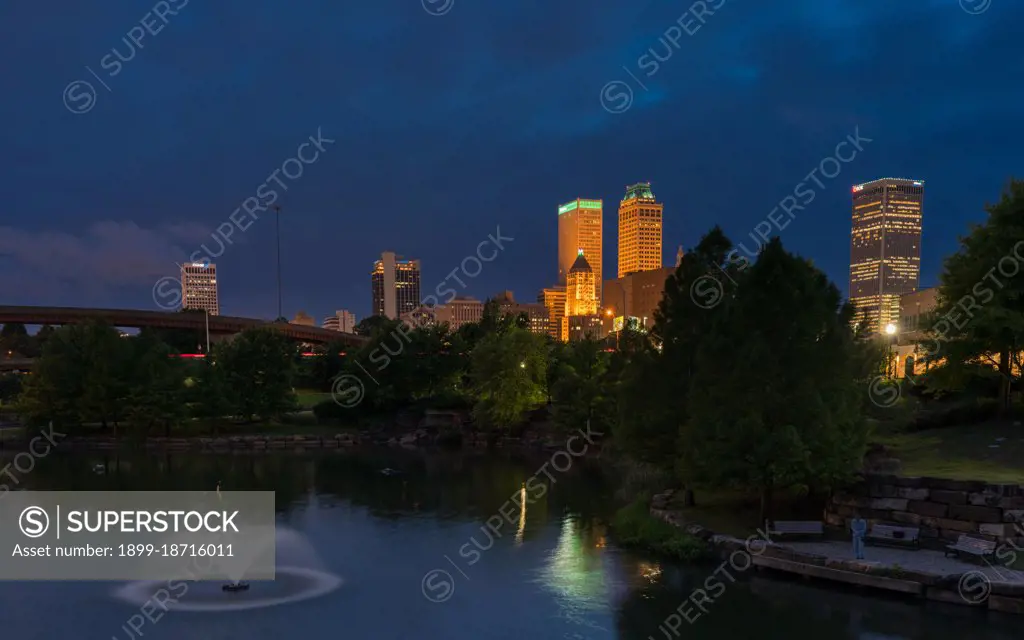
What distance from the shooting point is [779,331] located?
21.6 metres

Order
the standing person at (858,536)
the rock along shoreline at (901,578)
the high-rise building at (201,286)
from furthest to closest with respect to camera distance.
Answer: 1. the high-rise building at (201,286)
2. the standing person at (858,536)
3. the rock along shoreline at (901,578)

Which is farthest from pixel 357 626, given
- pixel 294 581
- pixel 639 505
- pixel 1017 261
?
pixel 1017 261

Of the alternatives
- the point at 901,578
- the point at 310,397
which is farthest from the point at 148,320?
the point at 901,578

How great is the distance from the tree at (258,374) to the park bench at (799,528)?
155 ft

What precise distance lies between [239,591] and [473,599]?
683cm

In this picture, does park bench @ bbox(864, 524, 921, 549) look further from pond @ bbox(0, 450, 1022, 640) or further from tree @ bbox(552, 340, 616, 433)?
tree @ bbox(552, 340, 616, 433)

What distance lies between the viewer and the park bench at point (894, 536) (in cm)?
1900

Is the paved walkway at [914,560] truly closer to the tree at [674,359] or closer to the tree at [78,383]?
the tree at [674,359]

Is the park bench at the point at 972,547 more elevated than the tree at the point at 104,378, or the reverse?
the tree at the point at 104,378

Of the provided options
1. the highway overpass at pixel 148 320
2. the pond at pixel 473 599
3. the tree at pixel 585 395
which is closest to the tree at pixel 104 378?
the pond at pixel 473 599

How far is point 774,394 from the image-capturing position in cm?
2095

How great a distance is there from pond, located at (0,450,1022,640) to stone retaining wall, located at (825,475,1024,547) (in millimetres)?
3596

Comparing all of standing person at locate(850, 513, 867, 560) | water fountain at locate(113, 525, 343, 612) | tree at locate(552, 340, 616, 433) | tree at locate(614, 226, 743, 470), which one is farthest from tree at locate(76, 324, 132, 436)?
Result: standing person at locate(850, 513, 867, 560)

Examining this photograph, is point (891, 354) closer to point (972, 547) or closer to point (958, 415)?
point (958, 415)
